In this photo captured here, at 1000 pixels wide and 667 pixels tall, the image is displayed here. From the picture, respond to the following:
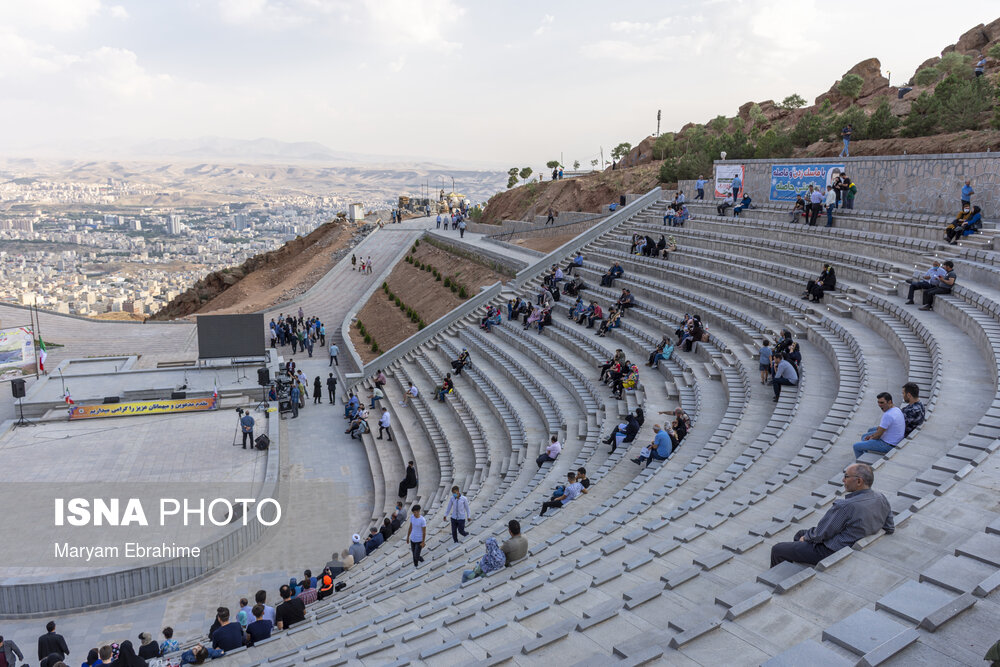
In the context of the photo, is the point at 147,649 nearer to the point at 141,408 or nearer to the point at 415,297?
the point at 141,408

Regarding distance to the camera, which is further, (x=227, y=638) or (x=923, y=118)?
(x=923, y=118)

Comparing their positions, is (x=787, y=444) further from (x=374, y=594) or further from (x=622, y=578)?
(x=374, y=594)

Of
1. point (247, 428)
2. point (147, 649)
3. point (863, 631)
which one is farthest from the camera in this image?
point (247, 428)

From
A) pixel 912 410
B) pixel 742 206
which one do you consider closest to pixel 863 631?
pixel 912 410

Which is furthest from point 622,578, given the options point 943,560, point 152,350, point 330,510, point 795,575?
point 152,350

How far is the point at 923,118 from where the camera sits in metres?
26.4

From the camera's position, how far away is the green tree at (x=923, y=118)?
26.1 meters

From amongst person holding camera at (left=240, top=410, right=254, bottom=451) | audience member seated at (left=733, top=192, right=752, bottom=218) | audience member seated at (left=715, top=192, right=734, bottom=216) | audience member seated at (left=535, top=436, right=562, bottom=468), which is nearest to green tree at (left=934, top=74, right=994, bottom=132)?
audience member seated at (left=733, top=192, right=752, bottom=218)

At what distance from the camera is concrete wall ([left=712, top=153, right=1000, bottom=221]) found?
60.0ft

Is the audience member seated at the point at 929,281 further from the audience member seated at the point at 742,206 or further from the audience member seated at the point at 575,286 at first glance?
the audience member seated at the point at 575,286

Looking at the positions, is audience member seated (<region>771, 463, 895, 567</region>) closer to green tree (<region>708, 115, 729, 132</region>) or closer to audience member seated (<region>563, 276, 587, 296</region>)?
audience member seated (<region>563, 276, 587, 296</region>)

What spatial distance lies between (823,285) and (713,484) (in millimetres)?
9648

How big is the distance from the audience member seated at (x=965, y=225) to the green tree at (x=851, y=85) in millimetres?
27766

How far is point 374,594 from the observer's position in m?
9.80
